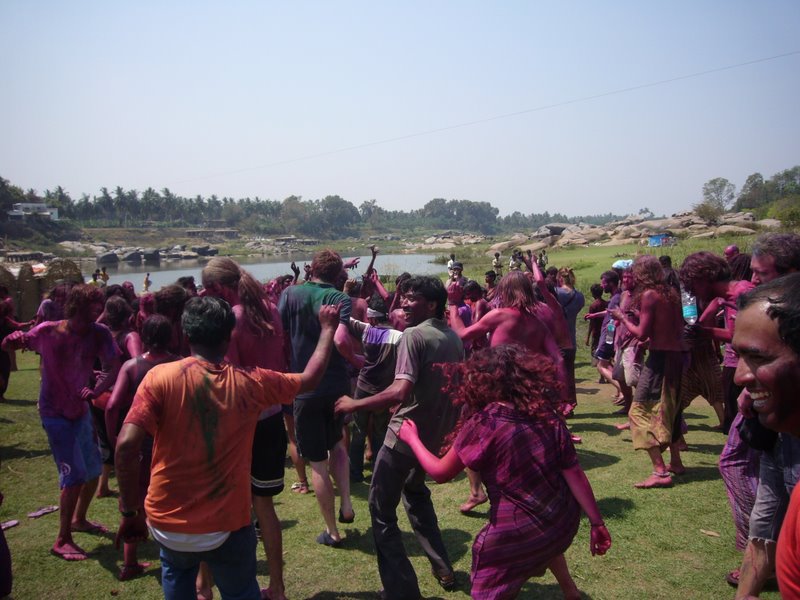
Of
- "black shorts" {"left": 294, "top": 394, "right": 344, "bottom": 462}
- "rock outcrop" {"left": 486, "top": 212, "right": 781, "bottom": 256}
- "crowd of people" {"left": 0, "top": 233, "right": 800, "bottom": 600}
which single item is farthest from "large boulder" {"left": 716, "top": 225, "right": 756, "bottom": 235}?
"black shorts" {"left": 294, "top": 394, "right": 344, "bottom": 462}

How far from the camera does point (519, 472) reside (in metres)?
2.61

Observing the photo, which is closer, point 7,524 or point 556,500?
point 556,500

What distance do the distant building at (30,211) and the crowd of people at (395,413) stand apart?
83.9 metres

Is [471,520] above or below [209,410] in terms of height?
below

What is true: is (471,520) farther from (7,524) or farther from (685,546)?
(7,524)

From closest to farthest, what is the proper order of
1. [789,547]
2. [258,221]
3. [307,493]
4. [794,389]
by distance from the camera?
[789,547] → [794,389] → [307,493] → [258,221]

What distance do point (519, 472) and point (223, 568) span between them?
141 centimetres

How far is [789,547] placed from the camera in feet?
4.19

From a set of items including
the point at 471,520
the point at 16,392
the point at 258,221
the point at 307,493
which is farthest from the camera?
the point at 258,221

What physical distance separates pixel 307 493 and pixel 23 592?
2343 mm

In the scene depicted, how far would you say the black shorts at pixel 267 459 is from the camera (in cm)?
379

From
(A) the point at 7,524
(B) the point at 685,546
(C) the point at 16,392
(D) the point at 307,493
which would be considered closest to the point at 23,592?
(A) the point at 7,524

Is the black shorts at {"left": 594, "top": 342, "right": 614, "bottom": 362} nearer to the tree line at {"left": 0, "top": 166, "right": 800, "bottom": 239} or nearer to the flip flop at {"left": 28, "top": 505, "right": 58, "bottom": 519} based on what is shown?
the flip flop at {"left": 28, "top": 505, "right": 58, "bottom": 519}

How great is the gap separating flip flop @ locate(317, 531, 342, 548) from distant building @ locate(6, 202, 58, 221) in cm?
8480
